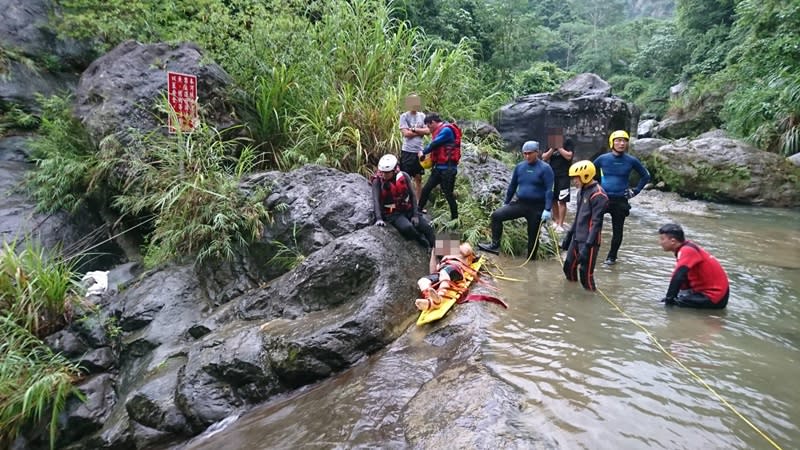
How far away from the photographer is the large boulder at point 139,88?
268 inches

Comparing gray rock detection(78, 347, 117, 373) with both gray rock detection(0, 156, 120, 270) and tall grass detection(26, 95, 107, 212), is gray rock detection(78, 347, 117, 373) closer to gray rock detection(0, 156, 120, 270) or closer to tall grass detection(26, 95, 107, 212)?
gray rock detection(0, 156, 120, 270)

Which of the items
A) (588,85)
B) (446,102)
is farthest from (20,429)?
(588,85)

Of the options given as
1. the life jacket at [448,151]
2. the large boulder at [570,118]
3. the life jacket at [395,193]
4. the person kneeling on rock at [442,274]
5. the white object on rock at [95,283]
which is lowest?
the white object on rock at [95,283]

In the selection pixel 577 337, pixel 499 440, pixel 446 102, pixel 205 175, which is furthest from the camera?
pixel 446 102

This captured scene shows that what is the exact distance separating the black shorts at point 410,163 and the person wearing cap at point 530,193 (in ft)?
4.03

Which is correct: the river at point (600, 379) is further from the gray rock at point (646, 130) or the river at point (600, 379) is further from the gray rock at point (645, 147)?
the gray rock at point (646, 130)

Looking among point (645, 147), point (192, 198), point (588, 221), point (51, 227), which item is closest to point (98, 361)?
point (192, 198)

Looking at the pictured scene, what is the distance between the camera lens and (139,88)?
280 inches

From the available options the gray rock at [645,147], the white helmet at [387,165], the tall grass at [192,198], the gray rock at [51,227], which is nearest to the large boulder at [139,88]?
the tall grass at [192,198]

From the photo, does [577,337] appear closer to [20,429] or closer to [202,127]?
[20,429]

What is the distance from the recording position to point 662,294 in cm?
516

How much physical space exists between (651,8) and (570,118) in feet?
153

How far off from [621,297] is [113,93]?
7.59 meters

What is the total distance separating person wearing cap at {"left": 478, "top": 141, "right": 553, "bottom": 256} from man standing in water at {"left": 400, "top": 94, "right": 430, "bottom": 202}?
124cm
